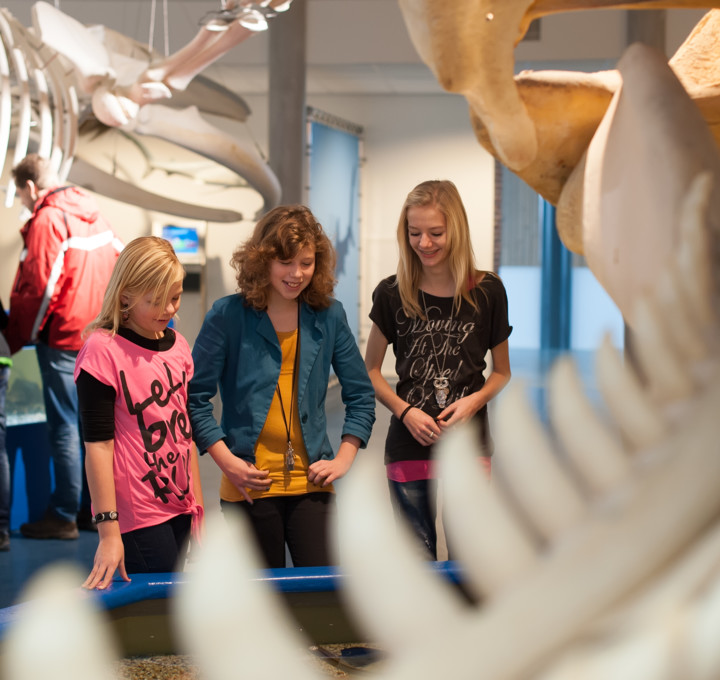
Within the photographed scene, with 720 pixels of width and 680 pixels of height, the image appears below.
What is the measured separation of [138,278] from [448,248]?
757mm

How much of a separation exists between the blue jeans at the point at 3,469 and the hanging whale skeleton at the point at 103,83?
0.83 meters

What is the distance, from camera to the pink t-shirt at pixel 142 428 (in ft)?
6.09

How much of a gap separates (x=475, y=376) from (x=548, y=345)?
10.8 metres

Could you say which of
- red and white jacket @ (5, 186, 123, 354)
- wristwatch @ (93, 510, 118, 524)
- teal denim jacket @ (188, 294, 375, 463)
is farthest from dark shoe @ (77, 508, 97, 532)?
wristwatch @ (93, 510, 118, 524)

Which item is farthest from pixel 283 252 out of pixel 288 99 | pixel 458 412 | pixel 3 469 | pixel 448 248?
pixel 288 99

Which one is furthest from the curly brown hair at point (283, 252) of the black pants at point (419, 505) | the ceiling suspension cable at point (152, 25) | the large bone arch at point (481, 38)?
the ceiling suspension cable at point (152, 25)

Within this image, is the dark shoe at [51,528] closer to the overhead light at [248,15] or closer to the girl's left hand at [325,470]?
the girl's left hand at [325,470]

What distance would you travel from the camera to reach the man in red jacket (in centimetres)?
353

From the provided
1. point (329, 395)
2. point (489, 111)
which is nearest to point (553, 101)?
point (489, 111)

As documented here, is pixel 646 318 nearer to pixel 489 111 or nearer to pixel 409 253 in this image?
pixel 489 111

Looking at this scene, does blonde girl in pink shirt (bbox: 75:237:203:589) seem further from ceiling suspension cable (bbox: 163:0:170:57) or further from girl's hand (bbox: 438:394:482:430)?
ceiling suspension cable (bbox: 163:0:170:57)

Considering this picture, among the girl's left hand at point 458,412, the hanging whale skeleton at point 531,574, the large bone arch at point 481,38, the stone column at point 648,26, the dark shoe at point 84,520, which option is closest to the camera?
the hanging whale skeleton at point 531,574

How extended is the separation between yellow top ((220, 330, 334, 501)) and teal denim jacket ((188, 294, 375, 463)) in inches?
1.0

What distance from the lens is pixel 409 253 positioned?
2219 mm
